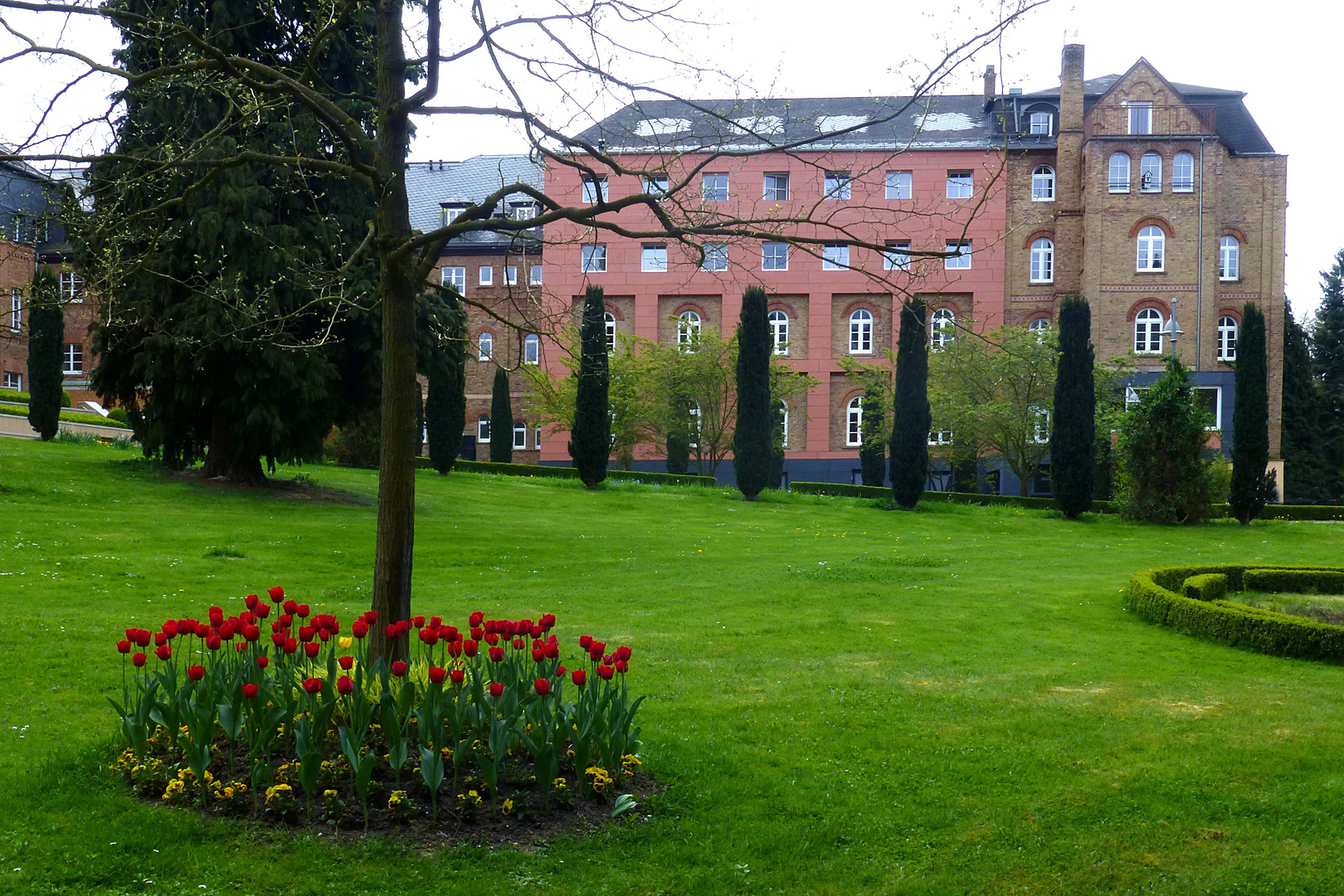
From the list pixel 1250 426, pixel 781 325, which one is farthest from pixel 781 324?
pixel 1250 426

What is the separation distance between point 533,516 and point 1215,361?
3306cm

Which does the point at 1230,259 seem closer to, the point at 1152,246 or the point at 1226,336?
the point at 1226,336

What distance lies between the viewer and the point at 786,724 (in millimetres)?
7320

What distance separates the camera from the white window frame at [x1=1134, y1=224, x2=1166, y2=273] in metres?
43.8

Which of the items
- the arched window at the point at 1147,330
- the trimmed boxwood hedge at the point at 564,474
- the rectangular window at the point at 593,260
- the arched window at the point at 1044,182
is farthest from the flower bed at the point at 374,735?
the arched window at the point at 1044,182

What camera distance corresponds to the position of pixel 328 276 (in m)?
7.75

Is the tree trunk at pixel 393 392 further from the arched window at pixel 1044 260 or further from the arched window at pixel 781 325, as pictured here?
the arched window at pixel 1044 260

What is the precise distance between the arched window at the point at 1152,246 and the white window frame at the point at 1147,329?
1.84m

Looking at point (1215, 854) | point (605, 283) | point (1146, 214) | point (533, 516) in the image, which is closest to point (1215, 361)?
point (1146, 214)

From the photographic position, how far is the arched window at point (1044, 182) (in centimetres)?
4575

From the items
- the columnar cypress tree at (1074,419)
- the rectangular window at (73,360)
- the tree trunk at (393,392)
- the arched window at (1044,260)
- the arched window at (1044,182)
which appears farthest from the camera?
the rectangular window at (73,360)

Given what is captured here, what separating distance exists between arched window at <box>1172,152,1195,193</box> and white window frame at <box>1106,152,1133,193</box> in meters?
1.82

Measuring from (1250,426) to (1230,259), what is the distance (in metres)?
19.4

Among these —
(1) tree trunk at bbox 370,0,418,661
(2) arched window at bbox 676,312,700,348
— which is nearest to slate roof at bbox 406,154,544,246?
(2) arched window at bbox 676,312,700,348
